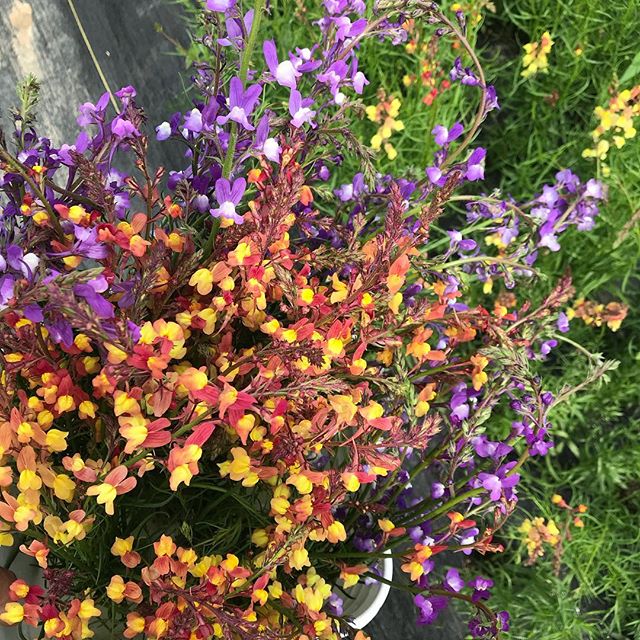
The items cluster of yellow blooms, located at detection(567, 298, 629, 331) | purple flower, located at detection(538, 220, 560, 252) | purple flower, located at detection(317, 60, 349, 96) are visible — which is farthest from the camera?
cluster of yellow blooms, located at detection(567, 298, 629, 331)

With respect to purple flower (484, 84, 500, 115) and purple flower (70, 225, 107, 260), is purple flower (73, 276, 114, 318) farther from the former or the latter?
purple flower (484, 84, 500, 115)

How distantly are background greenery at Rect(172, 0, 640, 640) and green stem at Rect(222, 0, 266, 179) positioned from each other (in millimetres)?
582

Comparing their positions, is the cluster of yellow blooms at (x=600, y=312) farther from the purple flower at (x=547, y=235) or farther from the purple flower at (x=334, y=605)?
the purple flower at (x=334, y=605)

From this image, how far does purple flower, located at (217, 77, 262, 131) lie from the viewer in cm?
42

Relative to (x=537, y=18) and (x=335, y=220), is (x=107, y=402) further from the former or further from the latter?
(x=537, y=18)

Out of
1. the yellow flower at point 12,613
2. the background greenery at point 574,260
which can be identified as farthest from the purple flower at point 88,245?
the background greenery at point 574,260

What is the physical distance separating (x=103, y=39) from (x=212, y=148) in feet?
1.71

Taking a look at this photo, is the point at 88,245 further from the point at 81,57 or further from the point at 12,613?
the point at 81,57

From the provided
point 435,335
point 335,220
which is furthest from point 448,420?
point 435,335

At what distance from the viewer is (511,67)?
1.25m

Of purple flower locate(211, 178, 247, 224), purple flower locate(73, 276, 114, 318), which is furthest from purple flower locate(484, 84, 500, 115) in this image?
purple flower locate(73, 276, 114, 318)

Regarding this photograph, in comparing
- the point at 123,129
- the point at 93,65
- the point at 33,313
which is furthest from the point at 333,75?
the point at 93,65

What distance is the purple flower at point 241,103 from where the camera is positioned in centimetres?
42

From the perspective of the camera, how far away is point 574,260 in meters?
1.14
